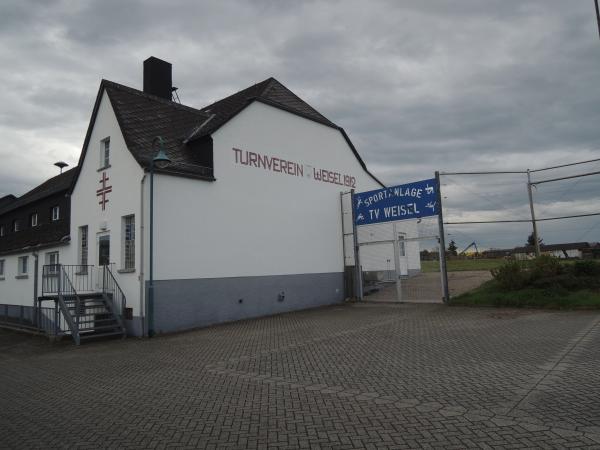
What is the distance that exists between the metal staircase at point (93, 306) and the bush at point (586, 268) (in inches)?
593

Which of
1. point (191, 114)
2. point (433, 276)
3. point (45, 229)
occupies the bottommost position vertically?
point (433, 276)

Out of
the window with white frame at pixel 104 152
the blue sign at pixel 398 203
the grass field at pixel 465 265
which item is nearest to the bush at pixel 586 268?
the blue sign at pixel 398 203

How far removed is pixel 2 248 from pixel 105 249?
45.9 feet

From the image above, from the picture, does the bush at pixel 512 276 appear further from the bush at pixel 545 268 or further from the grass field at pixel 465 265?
the grass field at pixel 465 265

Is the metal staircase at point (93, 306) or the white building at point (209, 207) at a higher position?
the white building at point (209, 207)

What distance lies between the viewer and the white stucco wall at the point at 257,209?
46.9 ft

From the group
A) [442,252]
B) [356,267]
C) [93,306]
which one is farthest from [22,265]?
[442,252]

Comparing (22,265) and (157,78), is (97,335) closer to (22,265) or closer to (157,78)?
(22,265)

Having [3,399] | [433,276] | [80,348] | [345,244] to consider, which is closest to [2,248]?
[80,348]

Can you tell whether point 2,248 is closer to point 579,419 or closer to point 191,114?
point 191,114

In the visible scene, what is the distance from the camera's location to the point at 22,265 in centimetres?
2217

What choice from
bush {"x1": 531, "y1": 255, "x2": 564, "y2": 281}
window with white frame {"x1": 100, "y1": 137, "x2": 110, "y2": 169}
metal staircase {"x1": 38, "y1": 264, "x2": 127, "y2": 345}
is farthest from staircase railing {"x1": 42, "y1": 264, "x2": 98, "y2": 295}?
bush {"x1": 531, "y1": 255, "x2": 564, "y2": 281}

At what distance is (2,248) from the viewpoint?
25.3 m

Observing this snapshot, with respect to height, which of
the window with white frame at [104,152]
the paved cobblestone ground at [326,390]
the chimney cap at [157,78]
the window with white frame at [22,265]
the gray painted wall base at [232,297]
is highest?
the chimney cap at [157,78]
